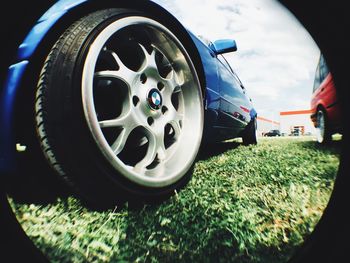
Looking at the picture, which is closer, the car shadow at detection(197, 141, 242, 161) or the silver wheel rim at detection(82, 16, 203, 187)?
the silver wheel rim at detection(82, 16, 203, 187)

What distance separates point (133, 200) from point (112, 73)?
2.38ft

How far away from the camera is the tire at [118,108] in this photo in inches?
40.9

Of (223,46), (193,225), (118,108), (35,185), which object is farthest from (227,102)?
(35,185)

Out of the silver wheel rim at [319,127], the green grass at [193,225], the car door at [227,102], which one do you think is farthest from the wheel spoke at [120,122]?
the silver wheel rim at [319,127]

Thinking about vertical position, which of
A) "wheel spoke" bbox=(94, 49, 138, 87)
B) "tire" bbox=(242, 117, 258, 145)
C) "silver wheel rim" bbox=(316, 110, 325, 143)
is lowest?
"tire" bbox=(242, 117, 258, 145)

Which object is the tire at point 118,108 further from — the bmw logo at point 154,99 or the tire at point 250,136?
the tire at point 250,136

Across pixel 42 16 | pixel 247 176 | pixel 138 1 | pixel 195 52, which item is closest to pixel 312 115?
pixel 247 176

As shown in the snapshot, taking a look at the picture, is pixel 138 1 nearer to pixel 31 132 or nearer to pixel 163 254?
pixel 31 132

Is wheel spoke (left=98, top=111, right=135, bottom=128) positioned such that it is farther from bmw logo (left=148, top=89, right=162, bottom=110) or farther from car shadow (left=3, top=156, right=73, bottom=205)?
car shadow (left=3, top=156, right=73, bottom=205)

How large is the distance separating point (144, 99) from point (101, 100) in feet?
0.87

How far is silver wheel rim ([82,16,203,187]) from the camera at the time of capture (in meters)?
1.26

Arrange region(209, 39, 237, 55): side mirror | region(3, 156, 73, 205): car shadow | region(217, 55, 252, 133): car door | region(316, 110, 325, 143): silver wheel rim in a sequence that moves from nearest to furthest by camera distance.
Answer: region(3, 156, 73, 205): car shadow
region(217, 55, 252, 133): car door
region(209, 39, 237, 55): side mirror
region(316, 110, 325, 143): silver wheel rim

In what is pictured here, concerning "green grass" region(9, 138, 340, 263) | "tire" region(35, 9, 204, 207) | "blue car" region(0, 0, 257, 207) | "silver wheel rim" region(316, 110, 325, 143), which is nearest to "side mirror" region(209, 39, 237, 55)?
"blue car" region(0, 0, 257, 207)

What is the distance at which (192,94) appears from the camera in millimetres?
1770
